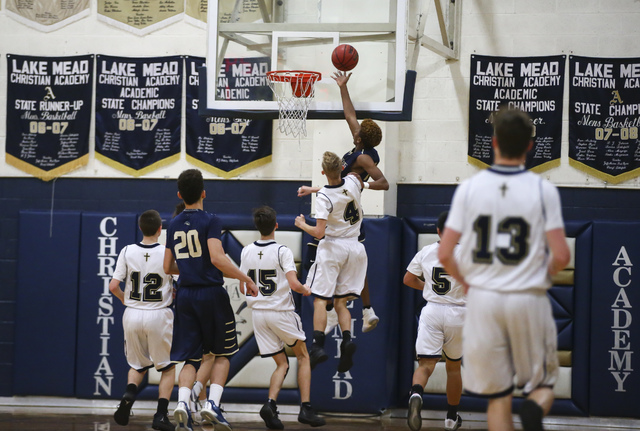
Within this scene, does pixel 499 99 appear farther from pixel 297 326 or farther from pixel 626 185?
pixel 297 326

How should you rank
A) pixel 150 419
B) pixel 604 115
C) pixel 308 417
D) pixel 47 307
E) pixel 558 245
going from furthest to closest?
pixel 47 307 < pixel 604 115 < pixel 150 419 < pixel 308 417 < pixel 558 245

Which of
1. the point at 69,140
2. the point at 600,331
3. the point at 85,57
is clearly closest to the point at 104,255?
the point at 69,140

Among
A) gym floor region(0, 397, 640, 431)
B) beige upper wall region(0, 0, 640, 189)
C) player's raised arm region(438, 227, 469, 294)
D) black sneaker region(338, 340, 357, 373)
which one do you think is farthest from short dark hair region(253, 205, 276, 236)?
player's raised arm region(438, 227, 469, 294)

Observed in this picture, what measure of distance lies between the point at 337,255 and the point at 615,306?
12.9 ft

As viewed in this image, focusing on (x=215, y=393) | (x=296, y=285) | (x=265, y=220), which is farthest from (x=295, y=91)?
Answer: (x=215, y=393)

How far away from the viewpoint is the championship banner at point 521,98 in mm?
9383

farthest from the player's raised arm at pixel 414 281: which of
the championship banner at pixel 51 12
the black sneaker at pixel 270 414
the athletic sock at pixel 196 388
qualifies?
the championship banner at pixel 51 12

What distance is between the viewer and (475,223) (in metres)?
3.96

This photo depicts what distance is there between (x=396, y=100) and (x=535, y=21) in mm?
3294

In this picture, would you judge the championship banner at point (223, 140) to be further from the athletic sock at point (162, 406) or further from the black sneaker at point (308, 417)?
the black sneaker at point (308, 417)

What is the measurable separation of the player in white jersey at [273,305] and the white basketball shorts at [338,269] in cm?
32

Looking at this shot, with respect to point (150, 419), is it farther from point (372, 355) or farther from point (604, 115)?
point (604, 115)

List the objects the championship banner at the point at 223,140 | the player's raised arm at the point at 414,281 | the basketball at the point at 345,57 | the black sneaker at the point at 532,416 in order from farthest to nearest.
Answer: the championship banner at the point at 223,140 < the player's raised arm at the point at 414,281 < the basketball at the point at 345,57 < the black sneaker at the point at 532,416

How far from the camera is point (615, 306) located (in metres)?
8.93
